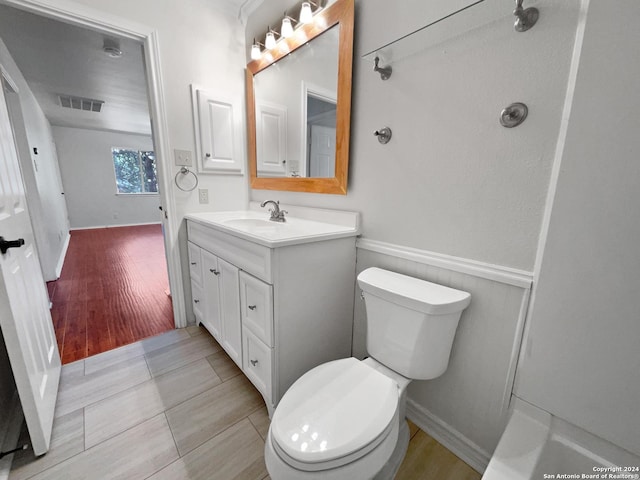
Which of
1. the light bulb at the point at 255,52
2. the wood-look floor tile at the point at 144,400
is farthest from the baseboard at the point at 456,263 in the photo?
the light bulb at the point at 255,52

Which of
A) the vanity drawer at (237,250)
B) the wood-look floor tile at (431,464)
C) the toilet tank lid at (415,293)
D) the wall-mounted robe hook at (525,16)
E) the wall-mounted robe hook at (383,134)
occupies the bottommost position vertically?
the wood-look floor tile at (431,464)

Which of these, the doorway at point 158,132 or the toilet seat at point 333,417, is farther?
the doorway at point 158,132

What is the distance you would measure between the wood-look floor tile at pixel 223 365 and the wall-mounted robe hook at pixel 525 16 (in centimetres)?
190

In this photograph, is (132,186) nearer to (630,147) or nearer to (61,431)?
(61,431)

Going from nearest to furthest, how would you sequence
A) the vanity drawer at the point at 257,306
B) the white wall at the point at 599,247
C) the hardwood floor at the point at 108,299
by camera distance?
the white wall at the point at 599,247
the vanity drawer at the point at 257,306
the hardwood floor at the point at 108,299

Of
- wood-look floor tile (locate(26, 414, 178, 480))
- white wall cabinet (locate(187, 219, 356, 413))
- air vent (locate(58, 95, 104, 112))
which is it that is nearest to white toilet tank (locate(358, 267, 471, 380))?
white wall cabinet (locate(187, 219, 356, 413))

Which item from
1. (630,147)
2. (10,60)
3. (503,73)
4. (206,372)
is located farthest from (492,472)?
(10,60)

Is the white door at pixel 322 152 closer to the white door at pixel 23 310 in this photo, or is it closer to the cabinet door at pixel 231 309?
the cabinet door at pixel 231 309

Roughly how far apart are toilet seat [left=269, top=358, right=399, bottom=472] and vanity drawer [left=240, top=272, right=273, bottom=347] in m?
0.28

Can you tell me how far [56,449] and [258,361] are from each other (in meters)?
0.85

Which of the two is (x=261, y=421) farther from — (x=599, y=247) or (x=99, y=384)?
(x=599, y=247)

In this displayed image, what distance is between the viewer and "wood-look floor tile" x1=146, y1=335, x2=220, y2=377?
1554 millimetres

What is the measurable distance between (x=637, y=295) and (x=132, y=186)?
26.3ft

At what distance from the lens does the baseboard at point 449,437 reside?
1011mm
